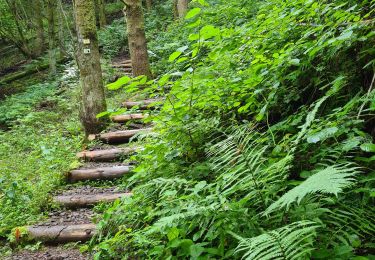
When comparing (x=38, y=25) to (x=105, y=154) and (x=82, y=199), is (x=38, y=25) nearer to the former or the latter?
(x=105, y=154)

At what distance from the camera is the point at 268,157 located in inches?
108

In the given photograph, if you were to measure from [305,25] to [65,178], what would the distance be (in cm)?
443

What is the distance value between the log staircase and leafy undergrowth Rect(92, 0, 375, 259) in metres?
0.54

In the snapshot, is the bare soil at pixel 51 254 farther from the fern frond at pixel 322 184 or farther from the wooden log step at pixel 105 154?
the fern frond at pixel 322 184

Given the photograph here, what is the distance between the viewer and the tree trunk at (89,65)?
6969mm

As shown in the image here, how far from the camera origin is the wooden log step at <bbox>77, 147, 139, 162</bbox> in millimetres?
6141

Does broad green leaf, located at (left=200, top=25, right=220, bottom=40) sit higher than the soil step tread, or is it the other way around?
broad green leaf, located at (left=200, top=25, right=220, bottom=40)

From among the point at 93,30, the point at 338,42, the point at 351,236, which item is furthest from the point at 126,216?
the point at 93,30

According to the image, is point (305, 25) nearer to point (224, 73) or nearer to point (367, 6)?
point (367, 6)

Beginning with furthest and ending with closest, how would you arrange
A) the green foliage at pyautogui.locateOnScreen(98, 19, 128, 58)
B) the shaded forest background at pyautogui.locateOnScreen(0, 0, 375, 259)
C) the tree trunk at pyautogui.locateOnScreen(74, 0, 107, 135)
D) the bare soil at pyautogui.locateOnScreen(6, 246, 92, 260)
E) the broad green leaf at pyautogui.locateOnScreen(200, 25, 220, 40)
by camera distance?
the green foliage at pyautogui.locateOnScreen(98, 19, 128, 58) → the tree trunk at pyautogui.locateOnScreen(74, 0, 107, 135) → the bare soil at pyautogui.locateOnScreen(6, 246, 92, 260) → the broad green leaf at pyautogui.locateOnScreen(200, 25, 220, 40) → the shaded forest background at pyautogui.locateOnScreen(0, 0, 375, 259)

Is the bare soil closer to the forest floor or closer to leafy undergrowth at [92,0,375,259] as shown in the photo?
the forest floor

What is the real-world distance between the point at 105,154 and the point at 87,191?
100 cm

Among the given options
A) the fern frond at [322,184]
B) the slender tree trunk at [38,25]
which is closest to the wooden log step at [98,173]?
the fern frond at [322,184]

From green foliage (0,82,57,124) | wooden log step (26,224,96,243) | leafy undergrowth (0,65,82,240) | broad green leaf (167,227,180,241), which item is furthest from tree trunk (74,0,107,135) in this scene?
broad green leaf (167,227,180,241)
